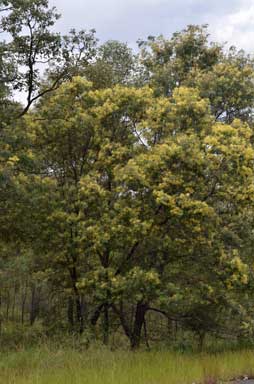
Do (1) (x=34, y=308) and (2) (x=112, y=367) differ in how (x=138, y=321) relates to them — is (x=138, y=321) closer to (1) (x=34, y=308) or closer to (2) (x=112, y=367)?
(2) (x=112, y=367)

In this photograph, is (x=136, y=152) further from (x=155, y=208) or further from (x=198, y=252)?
(x=198, y=252)

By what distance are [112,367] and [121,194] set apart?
→ 4501 millimetres

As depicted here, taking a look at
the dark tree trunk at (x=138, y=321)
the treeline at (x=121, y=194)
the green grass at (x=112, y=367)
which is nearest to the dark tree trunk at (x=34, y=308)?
the treeline at (x=121, y=194)

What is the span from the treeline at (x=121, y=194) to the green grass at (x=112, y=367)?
2.15 metres

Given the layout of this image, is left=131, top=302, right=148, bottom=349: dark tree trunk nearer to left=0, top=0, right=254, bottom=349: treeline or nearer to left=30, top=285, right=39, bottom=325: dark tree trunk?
left=0, top=0, right=254, bottom=349: treeline

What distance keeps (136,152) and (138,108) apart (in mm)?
992

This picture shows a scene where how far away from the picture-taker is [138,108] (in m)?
11.1

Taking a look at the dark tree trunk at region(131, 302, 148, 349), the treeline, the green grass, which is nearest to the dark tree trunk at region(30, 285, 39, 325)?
the treeline

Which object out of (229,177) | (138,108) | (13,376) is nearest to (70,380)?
(13,376)

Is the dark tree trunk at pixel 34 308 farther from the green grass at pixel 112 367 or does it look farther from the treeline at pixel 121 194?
the green grass at pixel 112 367

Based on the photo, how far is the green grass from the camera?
6023 millimetres

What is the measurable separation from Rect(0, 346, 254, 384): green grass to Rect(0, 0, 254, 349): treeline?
2153 mm

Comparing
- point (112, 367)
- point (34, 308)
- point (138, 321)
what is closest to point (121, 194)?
point (138, 321)

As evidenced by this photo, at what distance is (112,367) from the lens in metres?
6.64
